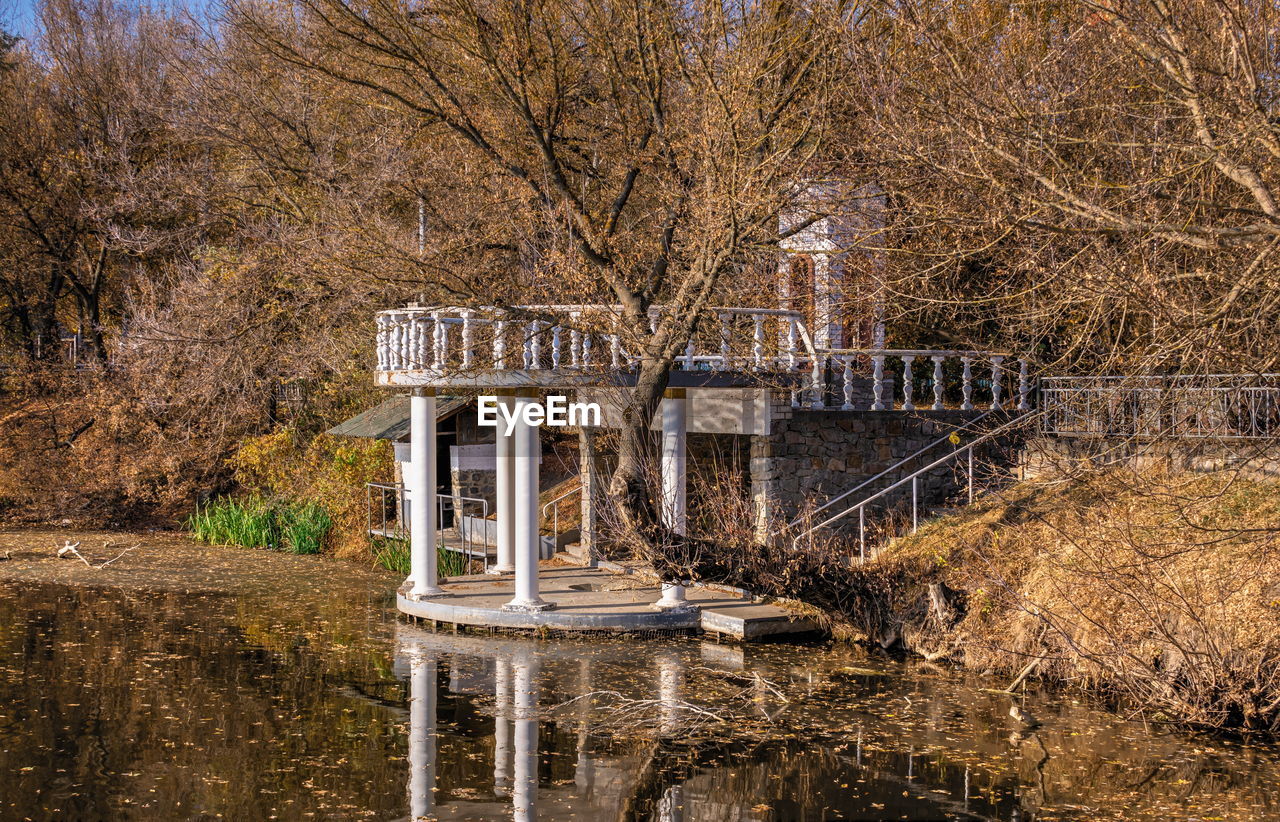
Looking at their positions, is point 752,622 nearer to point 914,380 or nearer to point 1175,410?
point 1175,410

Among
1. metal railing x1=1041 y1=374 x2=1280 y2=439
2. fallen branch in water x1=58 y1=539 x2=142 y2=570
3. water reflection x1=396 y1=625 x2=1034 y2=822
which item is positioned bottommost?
water reflection x1=396 y1=625 x2=1034 y2=822

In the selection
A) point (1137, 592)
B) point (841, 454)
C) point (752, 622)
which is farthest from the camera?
point (841, 454)

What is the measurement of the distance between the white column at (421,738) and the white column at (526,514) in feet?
6.34

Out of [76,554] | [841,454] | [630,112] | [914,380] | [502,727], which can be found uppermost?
[630,112]

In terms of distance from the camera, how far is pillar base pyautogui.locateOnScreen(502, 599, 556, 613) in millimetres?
18141

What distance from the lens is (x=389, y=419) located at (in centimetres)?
2600

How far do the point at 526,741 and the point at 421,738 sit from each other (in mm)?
978

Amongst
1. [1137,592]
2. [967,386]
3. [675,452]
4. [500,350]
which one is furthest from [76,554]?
[1137,592]

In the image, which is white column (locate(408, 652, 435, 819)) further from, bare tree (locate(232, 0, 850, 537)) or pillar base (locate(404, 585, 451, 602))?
bare tree (locate(232, 0, 850, 537))

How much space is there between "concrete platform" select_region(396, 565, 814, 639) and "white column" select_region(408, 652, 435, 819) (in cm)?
171

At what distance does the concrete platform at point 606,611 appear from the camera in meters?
17.8

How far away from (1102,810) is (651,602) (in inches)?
346

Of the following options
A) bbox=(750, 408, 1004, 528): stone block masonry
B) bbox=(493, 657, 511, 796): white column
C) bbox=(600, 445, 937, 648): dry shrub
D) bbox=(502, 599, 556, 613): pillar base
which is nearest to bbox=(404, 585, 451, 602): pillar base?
bbox=(502, 599, 556, 613): pillar base

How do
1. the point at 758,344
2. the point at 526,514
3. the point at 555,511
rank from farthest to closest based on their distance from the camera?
the point at 555,511, the point at 758,344, the point at 526,514
